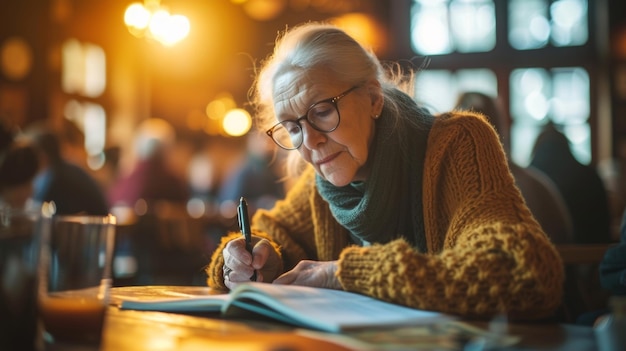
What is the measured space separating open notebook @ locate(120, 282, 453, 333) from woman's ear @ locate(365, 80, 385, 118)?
1.98ft

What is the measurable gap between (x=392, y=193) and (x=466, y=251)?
1.54 ft

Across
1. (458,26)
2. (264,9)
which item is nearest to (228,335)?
(458,26)

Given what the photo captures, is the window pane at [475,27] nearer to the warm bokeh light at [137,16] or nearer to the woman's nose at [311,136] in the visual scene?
the warm bokeh light at [137,16]

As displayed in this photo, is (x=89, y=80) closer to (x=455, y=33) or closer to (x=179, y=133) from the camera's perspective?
(x=179, y=133)

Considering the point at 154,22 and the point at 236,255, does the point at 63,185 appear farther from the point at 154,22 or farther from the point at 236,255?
the point at 236,255

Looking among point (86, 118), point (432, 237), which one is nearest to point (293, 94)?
point (432, 237)

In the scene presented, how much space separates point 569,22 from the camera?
33.7 feet

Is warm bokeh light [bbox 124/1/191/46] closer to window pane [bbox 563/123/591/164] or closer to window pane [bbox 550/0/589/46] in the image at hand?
Result: window pane [bbox 550/0/589/46]

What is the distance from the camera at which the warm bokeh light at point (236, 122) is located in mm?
10117

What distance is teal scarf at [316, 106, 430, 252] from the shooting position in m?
1.80

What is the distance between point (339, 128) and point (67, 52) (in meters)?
6.81

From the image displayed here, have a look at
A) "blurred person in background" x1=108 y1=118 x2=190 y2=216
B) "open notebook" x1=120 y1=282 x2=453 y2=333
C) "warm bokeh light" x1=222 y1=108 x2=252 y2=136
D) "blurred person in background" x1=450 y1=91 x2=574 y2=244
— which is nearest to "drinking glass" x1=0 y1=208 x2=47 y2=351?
"open notebook" x1=120 y1=282 x2=453 y2=333

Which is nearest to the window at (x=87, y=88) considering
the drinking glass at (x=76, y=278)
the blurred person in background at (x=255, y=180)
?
the blurred person in background at (x=255, y=180)

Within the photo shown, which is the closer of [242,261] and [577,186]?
[242,261]
